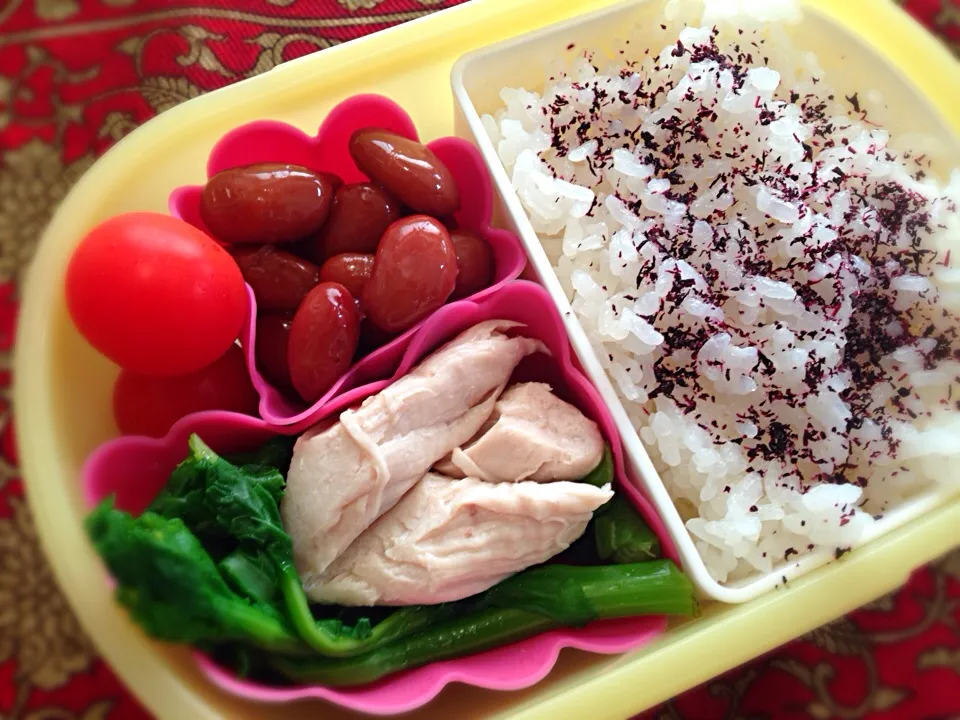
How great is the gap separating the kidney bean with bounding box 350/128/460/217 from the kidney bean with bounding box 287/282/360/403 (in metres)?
0.16

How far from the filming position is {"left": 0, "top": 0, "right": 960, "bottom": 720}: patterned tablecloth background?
125cm

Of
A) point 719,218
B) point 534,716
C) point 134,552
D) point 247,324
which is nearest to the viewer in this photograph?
point 134,552

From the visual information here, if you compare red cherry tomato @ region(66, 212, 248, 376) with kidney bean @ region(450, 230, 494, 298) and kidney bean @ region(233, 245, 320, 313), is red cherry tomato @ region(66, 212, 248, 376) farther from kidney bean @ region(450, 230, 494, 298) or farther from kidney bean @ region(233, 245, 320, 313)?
kidney bean @ region(450, 230, 494, 298)

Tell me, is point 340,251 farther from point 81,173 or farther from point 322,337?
point 81,173

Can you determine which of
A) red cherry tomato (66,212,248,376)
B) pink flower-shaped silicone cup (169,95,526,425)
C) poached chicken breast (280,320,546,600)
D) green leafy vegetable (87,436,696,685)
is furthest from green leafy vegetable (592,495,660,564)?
red cherry tomato (66,212,248,376)

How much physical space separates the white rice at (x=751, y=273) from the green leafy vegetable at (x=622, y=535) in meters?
0.07

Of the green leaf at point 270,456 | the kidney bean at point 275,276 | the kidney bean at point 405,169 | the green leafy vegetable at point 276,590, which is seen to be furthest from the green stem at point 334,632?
the kidney bean at point 405,169

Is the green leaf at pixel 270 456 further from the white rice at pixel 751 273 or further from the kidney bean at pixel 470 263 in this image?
the white rice at pixel 751 273

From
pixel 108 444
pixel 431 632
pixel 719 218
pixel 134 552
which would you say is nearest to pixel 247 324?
pixel 108 444

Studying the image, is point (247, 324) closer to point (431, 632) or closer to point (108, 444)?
point (108, 444)

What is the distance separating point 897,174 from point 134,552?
44.6 inches

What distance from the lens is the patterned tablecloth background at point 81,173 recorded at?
4.11ft

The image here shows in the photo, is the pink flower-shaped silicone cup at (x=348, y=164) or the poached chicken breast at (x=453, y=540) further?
the pink flower-shaped silicone cup at (x=348, y=164)

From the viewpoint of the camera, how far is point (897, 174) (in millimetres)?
1134
